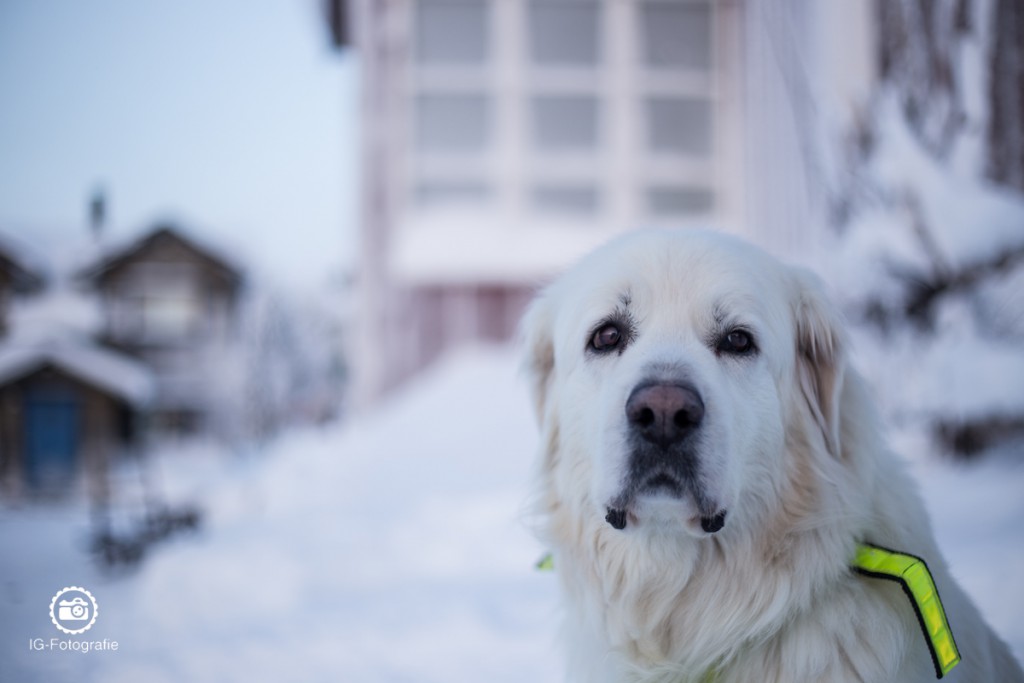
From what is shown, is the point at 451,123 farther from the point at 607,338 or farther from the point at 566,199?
the point at 607,338

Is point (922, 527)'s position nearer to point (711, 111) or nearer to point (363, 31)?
point (711, 111)

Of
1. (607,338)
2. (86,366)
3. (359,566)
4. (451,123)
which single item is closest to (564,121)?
(451,123)

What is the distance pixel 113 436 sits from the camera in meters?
3.25

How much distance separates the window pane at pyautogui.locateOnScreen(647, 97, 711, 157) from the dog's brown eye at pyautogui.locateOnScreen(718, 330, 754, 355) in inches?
197

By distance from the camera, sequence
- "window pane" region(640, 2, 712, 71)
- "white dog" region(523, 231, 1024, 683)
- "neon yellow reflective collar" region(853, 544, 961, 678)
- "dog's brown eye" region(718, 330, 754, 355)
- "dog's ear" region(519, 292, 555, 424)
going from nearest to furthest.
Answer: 1. "neon yellow reflective collar" region(853, 544, 961, 678)
2. "white dog" region(523, 231, 1024, 683)
3. "dog's brown eye" region(718, 330, 754, 355)
4. "dog's ear" region(519, 292, 555, 424)
5. "window pane" region(640, 2, 712, 71)

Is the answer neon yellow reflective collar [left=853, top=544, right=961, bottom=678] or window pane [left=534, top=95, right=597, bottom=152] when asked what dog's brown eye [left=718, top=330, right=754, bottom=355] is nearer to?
neon yellow reflective collar [left=853, top=544, right=961, bottom=678]

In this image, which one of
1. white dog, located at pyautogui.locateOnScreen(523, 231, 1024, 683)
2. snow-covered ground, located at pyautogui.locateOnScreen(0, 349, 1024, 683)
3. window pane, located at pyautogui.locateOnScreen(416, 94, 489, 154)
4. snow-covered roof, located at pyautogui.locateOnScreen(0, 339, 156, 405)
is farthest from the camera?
window pane, located at pyautogui.locateOnScreen(416, 94, 489, 154)

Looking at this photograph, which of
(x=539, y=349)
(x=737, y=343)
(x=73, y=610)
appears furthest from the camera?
(x=73, y=610)

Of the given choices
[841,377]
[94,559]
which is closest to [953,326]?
[841,377]

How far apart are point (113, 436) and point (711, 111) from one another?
5.55 metres

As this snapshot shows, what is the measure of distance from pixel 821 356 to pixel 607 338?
0.55 metres

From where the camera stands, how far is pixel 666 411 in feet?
4.23

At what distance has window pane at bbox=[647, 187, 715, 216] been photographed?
6.16 meters

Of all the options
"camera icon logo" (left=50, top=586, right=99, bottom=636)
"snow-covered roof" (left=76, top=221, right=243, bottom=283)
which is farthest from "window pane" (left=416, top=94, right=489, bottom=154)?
"camera icon logo" (left=50, top=586, right=99, bottom=636)
